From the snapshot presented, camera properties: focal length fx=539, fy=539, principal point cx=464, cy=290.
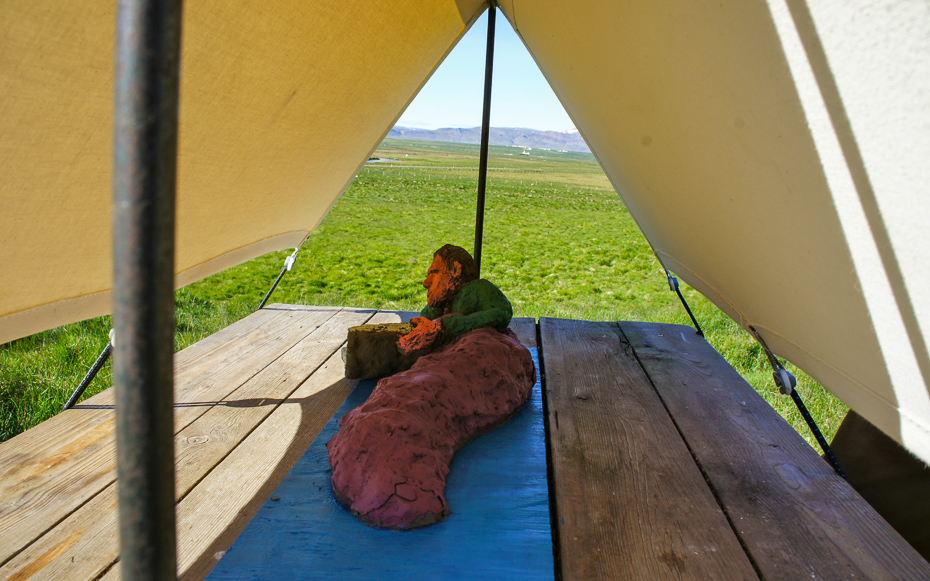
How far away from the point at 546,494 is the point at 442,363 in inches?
19.9

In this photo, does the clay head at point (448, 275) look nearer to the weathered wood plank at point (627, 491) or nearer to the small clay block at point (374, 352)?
the small clay block at point (374, 352)

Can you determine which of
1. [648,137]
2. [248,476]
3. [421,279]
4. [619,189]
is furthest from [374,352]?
[421,279]

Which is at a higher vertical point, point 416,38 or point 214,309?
point 416,38

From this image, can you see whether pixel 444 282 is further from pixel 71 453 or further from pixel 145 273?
pixel 145 273

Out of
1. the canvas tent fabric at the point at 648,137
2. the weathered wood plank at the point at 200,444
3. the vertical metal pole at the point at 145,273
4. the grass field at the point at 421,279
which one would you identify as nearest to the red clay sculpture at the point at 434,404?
the weathered wood plank at the point at 200,444

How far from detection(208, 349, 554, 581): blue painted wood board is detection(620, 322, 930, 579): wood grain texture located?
56cm

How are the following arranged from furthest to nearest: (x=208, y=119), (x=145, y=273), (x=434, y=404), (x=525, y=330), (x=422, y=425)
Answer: (x=525, y=330) → (x=208, y=119) → (x=434, y=404) → (x=422, y=425) → (x=145, y=273)

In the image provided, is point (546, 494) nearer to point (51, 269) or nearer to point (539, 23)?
point (51, 269)

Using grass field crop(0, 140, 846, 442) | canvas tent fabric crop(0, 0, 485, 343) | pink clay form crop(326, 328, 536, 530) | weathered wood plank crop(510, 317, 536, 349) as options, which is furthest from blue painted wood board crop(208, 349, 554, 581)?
grass field crop(0, 140, 846, 442)

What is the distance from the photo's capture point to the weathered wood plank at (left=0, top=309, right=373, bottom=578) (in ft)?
4.14

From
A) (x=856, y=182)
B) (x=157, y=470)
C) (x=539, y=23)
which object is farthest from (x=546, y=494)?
(x=539, y=23)

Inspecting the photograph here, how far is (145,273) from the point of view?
36 cm

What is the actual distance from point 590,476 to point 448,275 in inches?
34.2

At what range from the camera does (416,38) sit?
92.0 inches
